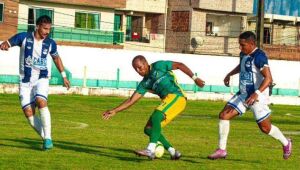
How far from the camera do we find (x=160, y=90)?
1412 centimetres

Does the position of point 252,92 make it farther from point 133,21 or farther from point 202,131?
point 133,21

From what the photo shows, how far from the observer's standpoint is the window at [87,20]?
62.7 m

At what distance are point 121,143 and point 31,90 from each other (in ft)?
8.46

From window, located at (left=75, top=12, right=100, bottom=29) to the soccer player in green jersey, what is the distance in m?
48.8

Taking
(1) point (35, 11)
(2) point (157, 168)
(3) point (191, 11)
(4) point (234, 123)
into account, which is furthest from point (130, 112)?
(3) point (191, 11)

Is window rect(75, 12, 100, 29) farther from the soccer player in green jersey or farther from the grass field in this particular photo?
the soccer player in green jersey

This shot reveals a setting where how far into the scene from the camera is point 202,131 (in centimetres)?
2266

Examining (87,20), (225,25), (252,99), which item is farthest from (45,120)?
(225,25)

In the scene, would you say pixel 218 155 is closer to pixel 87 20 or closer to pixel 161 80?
pixel 161 80

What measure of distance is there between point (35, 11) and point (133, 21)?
11455 millimetres

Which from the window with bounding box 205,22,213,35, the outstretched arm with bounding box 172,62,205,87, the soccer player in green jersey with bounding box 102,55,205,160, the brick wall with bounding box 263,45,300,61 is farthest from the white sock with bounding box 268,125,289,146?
the brick wall with bounding box 263,45,300,61

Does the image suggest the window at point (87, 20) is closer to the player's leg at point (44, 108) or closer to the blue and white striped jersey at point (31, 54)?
the blue and white striped jersey at point (31, 54)

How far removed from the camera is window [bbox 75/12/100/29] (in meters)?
62.7

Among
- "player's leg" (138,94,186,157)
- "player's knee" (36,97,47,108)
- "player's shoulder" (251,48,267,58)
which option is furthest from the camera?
"player's knee" (36,97,47,108)
